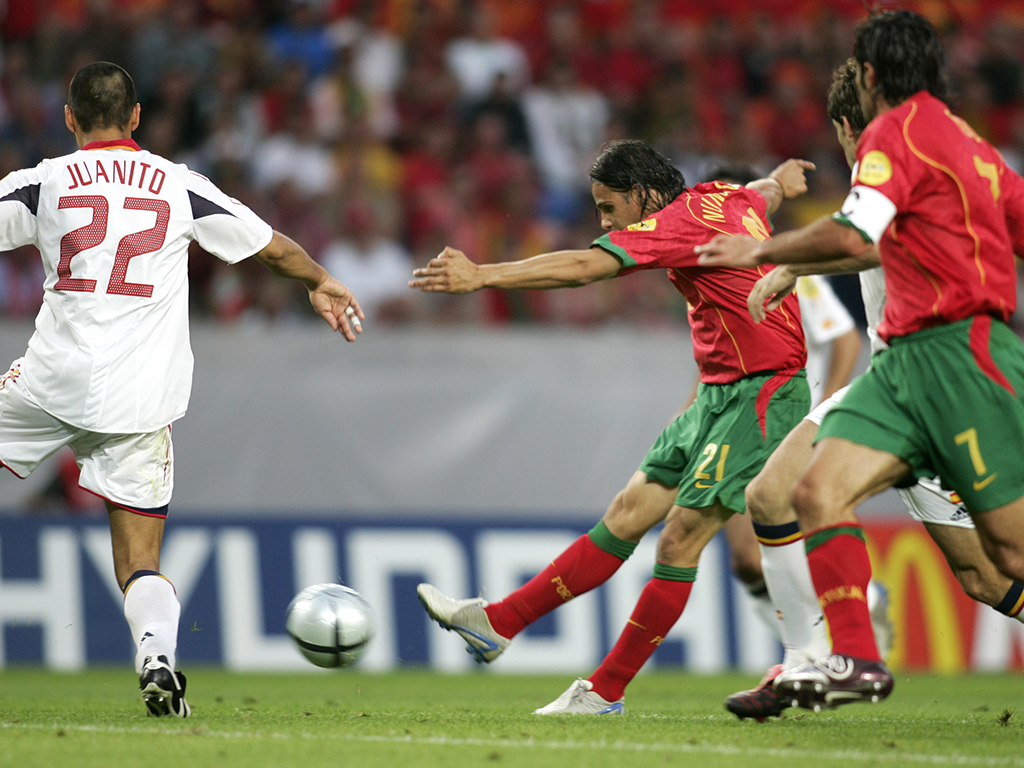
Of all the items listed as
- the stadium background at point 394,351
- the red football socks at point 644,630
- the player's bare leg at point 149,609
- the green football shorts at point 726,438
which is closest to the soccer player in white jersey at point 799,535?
the green football shorts at point 726,438

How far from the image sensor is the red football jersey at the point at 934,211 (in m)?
4.05

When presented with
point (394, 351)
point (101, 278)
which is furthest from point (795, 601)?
point (394, 351)

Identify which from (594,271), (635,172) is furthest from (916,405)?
(635,172)

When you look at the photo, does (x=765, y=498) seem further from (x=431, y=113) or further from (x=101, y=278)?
(x=431, y=113)

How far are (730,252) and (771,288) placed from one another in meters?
0.24

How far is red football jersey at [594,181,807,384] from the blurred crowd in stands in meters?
5.21

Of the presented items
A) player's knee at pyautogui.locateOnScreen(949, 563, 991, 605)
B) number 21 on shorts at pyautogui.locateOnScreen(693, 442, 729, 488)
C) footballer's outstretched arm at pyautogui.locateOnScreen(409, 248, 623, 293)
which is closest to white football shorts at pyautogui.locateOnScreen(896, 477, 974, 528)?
player's knee at pyautogui.locateOnScreen(949, 563, 991, 605)

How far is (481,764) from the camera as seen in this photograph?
150 inches

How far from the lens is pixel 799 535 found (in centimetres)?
541

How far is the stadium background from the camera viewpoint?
9.09 meters

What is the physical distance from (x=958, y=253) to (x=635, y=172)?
1.65 meters

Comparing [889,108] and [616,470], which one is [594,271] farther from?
[616,470]

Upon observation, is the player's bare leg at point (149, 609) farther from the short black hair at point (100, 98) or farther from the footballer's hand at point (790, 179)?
the footballer's hand at point (790, 179)

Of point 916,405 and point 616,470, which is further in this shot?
point 616,470
